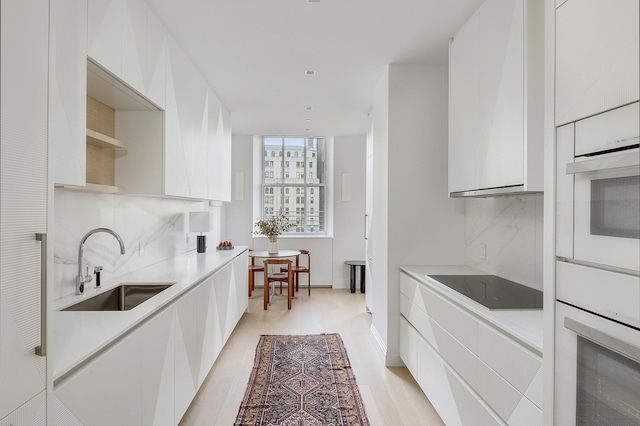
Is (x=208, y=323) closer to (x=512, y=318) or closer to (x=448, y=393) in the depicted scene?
(x=448, y=393)

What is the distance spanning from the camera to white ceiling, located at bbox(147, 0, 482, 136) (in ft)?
8.06

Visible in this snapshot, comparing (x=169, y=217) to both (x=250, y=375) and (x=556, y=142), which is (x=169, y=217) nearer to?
(x=250, y=375)

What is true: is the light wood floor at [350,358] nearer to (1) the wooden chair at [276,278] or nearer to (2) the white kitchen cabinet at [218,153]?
(1) the wooden chair at [276,278]

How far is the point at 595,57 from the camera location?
1088 millimetres

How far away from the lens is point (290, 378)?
10.3 feet

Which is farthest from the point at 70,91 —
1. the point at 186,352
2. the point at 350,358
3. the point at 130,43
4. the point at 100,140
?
the point at 350,358

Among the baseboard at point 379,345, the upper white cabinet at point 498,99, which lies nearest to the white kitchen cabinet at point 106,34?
the upper white cabinet at point 498,99

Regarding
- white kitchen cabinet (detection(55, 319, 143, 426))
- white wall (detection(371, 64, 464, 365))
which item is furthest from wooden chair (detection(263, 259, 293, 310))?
white kitchen cabinet (detection(55, 319, 143, 426))

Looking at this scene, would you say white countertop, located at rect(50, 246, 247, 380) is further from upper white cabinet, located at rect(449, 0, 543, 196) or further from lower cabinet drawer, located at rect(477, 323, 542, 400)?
upper white cabinet, located at rect(449, 0, 543, 196)

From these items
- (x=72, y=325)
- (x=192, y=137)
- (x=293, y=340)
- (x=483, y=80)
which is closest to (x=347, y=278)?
(x=293, y=340)

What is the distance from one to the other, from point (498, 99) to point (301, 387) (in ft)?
8.02

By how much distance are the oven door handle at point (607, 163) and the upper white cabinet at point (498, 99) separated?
78 centimetres

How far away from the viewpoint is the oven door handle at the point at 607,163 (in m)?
0.95

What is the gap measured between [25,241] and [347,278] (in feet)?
20.2
